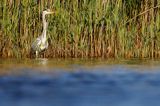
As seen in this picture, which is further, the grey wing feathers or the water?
the grey wing feathers

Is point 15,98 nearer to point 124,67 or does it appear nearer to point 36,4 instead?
point 124,67

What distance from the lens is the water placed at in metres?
4.35

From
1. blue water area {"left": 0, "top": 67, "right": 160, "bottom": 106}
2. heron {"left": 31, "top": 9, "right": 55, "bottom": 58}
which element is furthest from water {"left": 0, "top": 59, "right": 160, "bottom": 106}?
heron {"left": 31, "top": 9, "right": 55, "bottom": 58}

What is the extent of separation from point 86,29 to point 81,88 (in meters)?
4.67

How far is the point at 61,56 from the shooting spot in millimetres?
9547

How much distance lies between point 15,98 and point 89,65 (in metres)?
3.46

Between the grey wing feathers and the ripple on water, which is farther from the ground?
the grey wing feathers

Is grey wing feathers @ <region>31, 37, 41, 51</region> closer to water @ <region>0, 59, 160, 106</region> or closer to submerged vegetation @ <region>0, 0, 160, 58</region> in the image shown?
submerged vegetation @ <region>0, 0, 160, 58</region>

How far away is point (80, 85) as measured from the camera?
5.40m

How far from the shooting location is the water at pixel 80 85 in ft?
14.3

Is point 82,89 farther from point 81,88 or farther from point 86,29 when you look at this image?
point 86,29

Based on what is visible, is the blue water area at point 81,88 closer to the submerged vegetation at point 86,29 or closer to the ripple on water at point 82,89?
the ripple on water at point 82,89

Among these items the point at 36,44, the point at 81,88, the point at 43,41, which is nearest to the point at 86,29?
the point at 43,41

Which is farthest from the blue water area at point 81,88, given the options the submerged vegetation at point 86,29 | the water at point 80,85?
the submerged vegetation at point 86,29
